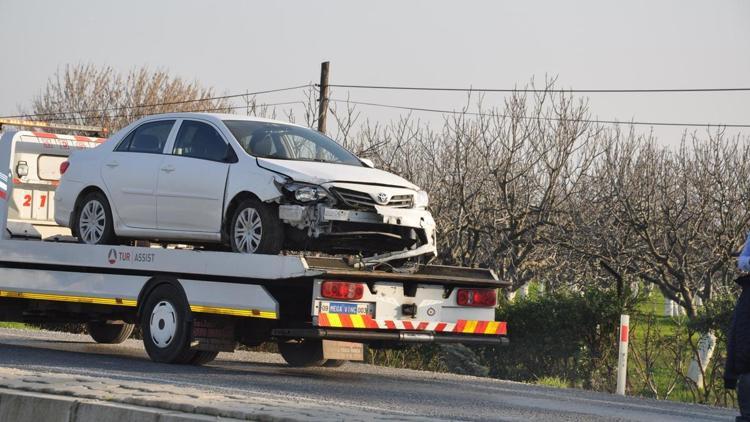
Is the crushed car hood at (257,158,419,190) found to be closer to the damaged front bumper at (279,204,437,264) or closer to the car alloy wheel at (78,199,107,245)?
the damaged front bumper at (279,204,437,264)

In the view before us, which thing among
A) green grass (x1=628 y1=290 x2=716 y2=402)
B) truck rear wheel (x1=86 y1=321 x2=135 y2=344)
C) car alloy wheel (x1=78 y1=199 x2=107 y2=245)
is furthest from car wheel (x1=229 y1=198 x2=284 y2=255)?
green grass (x1=628 y1=290 x2=716 y2=402)

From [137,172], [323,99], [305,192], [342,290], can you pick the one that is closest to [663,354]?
[342,290]

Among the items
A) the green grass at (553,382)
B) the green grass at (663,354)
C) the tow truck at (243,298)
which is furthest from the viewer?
the green grass at (663,354)

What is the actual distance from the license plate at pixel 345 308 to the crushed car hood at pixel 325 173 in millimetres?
1116

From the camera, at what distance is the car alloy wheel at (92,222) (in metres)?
13.0

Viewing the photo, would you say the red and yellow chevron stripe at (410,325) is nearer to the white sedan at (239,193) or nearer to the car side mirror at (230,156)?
the white sedan at (239,193)

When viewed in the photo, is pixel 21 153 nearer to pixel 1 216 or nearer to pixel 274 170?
pixel 1 216

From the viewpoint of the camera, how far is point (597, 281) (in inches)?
1272

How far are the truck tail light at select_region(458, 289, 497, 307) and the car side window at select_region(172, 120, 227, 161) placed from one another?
2598mm

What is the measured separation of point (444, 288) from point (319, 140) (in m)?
2.13

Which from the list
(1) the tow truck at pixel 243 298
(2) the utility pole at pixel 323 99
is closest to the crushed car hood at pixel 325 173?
(1) the tow truck at pixel 243 298

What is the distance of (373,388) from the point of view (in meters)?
11.0

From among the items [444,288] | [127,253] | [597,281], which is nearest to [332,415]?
[444,288]

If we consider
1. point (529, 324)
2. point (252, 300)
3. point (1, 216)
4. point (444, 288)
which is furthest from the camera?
point (529, 324)
